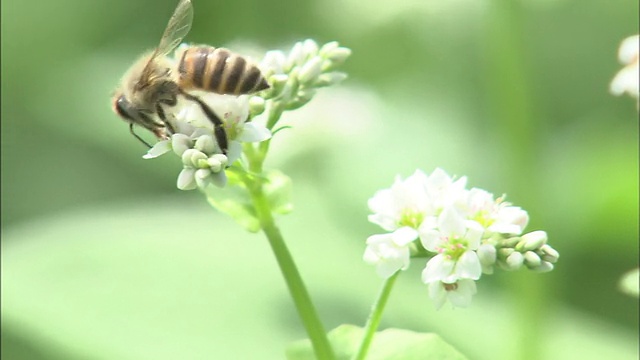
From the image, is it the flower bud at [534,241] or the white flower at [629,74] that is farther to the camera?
the white flower at [629,74]

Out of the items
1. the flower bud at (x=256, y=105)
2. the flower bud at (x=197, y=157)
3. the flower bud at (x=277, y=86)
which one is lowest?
the flower bud at (x=197, y=157)

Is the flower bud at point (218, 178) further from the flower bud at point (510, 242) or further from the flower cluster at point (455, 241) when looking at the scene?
the flower bud at point (510, 242)

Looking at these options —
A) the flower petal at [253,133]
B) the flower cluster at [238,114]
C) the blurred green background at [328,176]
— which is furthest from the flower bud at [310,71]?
the blurred green background at [328,176]

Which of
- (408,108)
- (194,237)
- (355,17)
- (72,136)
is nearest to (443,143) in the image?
(408,108)

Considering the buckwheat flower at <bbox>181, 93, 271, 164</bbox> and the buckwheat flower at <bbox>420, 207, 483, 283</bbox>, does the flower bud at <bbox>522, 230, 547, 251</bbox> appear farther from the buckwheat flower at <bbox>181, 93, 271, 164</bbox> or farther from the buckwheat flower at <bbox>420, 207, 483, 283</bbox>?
the buckwheat flower at <bbox>181, 93, 271, 164</bbox>

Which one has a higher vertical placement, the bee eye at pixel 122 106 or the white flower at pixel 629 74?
the bee eye at pixel 122 106

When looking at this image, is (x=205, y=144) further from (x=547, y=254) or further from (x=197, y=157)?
(x=547, y=254)

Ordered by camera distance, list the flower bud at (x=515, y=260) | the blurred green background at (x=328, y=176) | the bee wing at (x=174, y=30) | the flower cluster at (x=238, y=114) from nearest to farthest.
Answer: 1. the flower bud at (x=515, y=260)
2. the flower cluster at (x=238, y=114)
3. the bee wing at (x=174, y=30)
4. the blurred green background at (x=328, y=176)

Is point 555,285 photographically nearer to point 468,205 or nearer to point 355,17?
point 355,17

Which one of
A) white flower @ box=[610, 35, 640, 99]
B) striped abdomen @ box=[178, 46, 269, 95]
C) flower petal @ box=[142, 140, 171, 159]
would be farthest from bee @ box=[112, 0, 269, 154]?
white flower @ box=[610, 35, 640, 99]
